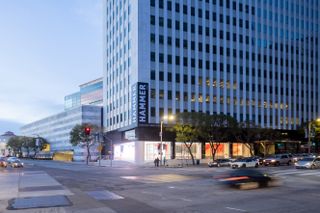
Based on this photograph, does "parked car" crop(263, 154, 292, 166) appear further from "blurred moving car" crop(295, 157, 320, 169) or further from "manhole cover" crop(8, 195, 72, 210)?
"manhole cover" crop(8, 195, 72, 210)

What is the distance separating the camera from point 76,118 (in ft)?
502

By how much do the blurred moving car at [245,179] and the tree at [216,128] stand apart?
161 feet

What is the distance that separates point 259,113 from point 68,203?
8701 cm

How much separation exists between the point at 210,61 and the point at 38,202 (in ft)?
255

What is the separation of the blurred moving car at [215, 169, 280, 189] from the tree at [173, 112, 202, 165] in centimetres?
4793

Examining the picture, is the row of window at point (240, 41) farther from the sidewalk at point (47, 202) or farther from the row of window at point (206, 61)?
the sidewalk at point (47, 202)

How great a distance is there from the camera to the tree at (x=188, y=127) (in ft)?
246

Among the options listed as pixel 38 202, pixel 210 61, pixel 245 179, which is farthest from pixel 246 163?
pixel 38 202

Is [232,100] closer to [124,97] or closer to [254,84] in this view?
[254,84]

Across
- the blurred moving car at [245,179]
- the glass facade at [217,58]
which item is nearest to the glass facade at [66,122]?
the glass facade at [217,58]

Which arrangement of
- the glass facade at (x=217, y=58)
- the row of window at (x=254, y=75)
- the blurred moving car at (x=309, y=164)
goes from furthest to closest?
the glass facade at (x=217, y=58)
the row of window at (x=254, y=75)
the blurred moving car at (x=309, y=164)

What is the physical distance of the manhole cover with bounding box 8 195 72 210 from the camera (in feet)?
63.6

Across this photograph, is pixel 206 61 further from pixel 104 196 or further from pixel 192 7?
pixel 104 196

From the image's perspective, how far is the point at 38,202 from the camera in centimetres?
2070
